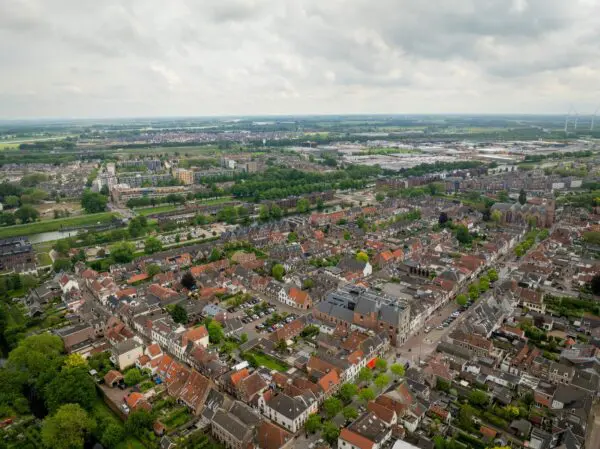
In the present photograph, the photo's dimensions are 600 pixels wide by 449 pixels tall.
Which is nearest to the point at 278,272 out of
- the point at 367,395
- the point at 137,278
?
the point at 137,278

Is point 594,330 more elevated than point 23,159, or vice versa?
point 23,159

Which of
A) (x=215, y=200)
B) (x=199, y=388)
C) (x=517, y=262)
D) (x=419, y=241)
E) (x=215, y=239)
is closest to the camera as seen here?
(x=199, y=388)

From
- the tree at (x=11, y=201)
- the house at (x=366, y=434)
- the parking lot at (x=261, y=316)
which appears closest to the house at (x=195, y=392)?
the parking lot at (x=261, y=316)

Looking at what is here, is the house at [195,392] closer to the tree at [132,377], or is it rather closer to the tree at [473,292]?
the tree at [132,377]

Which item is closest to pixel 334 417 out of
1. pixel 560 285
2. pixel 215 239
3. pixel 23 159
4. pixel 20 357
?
pixel 20 357

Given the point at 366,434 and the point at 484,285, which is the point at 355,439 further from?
the point at 484,285

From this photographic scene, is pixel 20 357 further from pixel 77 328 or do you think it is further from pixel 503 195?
pixel 503 195
